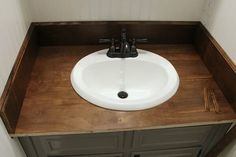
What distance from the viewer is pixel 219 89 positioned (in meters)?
1.01

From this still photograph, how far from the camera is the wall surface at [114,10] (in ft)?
3.54

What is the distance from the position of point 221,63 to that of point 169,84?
26cm

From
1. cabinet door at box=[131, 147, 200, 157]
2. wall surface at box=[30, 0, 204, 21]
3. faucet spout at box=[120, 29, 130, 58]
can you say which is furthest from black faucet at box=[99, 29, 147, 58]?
cabinet door at box=[131, 147, 200, 157]

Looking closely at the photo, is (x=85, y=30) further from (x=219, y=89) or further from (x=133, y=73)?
(x=219, y=89)

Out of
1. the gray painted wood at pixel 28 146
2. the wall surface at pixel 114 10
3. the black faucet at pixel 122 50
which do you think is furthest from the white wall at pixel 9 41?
the black faucet at pixel 122 50

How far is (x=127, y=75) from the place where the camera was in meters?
1.18

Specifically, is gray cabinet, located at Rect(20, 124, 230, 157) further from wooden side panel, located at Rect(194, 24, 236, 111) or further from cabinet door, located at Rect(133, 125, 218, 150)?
wooden side panel, located at Rect(194, 24, 236, 111)

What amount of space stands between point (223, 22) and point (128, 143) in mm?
705

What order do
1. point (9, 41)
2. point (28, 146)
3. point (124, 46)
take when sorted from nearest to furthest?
point (9, 41), point (28, 146), point (124, 46)

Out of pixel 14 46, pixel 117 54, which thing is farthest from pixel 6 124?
pixel 117 54

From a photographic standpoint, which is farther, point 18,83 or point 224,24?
point 224,24

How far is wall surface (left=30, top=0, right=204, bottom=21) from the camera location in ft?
3.54

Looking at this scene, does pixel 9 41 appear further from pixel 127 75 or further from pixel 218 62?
pixel 218 62

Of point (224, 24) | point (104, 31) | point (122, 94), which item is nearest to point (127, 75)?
point (122, 94)
